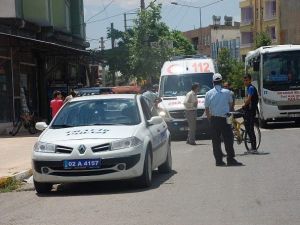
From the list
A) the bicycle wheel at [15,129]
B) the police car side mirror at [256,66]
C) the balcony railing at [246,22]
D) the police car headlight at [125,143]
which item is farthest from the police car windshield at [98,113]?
the balcony railing at [246,22]

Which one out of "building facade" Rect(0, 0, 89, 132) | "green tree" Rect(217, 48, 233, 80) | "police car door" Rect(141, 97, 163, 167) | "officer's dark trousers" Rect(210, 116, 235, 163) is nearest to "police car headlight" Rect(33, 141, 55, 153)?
"police car door" Rect(141, 97, 163, 167)

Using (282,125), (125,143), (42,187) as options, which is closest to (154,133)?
(125,143)

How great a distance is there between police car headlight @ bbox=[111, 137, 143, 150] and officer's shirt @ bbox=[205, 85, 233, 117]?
3601 mm

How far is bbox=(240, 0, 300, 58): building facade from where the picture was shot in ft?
214

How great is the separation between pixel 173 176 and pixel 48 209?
3.59 meters

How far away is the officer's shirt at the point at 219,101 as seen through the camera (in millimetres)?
14125

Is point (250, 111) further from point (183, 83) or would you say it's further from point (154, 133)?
point (183, 83)

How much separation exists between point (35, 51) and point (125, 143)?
21633 millimetres

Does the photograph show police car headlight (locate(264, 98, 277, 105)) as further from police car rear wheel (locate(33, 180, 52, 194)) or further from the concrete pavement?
police car rear wheel (locate(33, 180, 52, 194))

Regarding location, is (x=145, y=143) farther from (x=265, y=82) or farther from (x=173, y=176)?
(x=265, y=82)

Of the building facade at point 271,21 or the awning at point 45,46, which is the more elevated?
the building facade at point 271,21

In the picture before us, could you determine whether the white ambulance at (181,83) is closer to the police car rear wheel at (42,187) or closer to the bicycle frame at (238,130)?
the bicycle frame at (238,130)

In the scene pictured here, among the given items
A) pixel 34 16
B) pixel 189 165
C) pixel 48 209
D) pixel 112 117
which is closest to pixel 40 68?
pixel 34 16

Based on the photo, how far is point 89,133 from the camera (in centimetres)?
1103
